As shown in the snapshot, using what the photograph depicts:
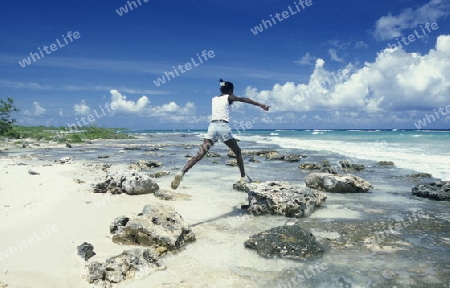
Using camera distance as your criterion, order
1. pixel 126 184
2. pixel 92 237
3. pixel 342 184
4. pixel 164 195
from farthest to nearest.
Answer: pixel 342 184, pixel 126 184, pixel 164 195, pixel 92 237

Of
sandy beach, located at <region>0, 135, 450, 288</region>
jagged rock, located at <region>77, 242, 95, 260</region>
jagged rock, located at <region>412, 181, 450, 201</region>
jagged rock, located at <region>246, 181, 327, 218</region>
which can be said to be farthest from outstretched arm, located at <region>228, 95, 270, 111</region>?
jagged rock, located at <region>412, 181, 450, 201</region>

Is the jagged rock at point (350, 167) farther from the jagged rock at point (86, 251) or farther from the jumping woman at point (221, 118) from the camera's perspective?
the jagged rock at point (86, 251)

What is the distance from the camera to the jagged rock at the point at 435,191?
27.7ft

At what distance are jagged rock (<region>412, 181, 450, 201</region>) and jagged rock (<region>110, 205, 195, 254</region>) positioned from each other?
6179 millimetres

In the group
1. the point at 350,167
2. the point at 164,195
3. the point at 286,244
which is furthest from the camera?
the point at 350,167

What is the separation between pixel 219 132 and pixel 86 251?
3378mm

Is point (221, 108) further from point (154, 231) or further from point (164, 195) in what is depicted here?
point (154, 231)

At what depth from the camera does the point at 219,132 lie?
7.07 m

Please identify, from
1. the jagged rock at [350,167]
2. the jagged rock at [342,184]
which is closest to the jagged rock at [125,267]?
the jagged rock at [342,184]

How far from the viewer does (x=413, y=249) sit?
16.4 feet

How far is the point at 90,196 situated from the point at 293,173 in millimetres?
7877

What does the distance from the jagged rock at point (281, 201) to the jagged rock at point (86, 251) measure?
10.8 ft

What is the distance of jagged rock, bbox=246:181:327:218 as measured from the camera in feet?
22.4

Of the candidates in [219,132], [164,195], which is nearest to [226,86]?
[219,132]
